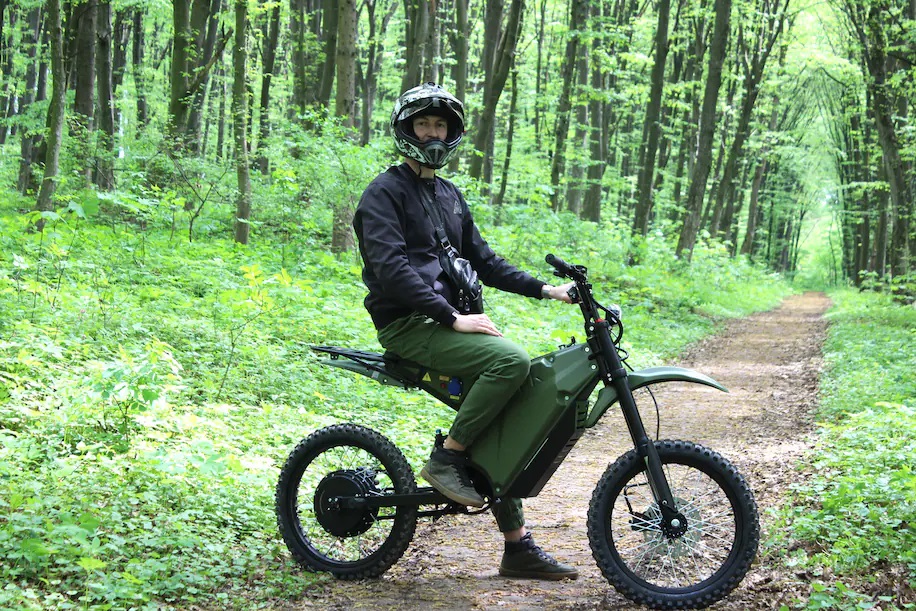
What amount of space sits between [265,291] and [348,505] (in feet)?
18.2

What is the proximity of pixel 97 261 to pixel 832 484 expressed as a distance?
8507 millimetres

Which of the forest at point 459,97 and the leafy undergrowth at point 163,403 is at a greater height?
the forest at point 459,97

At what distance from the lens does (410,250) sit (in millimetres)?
4105

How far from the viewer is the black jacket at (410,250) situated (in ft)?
12.7

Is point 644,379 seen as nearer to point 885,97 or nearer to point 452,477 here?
point 452,477

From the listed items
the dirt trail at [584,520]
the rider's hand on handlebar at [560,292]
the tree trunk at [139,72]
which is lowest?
the dirt trail at [584,520]

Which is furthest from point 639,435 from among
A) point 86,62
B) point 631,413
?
point 86,62

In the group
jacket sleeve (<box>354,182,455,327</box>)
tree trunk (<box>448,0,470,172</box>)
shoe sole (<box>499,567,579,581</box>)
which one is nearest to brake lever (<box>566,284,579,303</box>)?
jacket sleeve (<box>354,182,455,327</box>)

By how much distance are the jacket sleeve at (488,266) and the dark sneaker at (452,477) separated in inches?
38.8

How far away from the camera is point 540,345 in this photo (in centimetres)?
1042

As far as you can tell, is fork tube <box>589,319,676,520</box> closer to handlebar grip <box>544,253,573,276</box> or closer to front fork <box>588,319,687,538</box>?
front fork <box>588,319,687,538</box>

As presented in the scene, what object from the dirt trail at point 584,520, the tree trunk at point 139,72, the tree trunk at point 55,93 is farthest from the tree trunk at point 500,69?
the tree trunk at point 139,72

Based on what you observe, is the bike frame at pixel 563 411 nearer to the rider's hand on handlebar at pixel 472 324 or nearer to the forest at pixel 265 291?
the rider's hand on handlebar at pixel 472 324

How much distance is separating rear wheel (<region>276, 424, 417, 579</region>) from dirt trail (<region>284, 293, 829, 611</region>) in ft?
0.56
